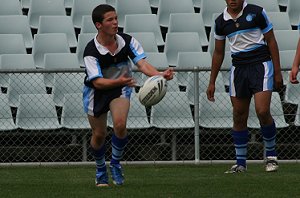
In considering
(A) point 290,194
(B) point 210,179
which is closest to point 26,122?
(B) point 210,179

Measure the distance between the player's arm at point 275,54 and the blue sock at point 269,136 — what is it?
52cm

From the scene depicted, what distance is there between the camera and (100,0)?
599 inches

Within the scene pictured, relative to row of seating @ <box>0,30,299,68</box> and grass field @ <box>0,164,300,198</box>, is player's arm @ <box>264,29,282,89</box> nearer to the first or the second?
grass field @ <box>0,164,300,198</box>

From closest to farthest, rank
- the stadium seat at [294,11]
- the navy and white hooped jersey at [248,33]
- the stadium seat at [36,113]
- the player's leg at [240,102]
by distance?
the navy and white hooped jersey at [248,33]
the player's leg at [240,102]
the stadium seat at [36,113]
the stadium seat at [294,11]

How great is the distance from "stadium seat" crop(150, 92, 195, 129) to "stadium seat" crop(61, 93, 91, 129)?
35.0 inches

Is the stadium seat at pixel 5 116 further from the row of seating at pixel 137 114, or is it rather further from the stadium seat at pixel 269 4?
the stadium seat at pixel 269 4

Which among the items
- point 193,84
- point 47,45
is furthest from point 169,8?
point 193,84

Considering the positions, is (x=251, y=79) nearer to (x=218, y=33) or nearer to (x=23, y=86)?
(x=218, y=33)

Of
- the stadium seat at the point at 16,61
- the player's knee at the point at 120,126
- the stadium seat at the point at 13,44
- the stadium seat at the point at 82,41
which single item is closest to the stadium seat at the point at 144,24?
the stadium seat at the point at 82,41

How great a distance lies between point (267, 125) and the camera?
10344mm

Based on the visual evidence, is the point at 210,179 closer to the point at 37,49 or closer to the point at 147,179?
the point at 147,179

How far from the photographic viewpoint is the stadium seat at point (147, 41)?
13.5 metres

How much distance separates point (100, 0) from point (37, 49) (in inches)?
72.0

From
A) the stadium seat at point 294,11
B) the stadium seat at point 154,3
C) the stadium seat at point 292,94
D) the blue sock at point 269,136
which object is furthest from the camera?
the stadium seat at point 154,3
